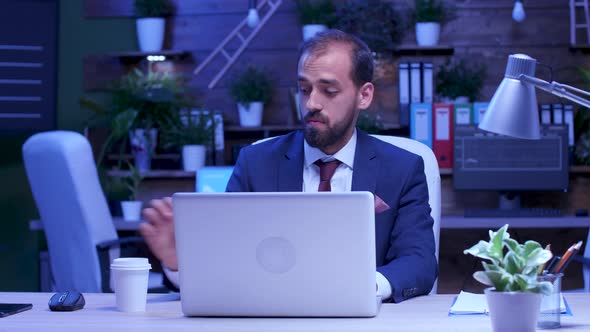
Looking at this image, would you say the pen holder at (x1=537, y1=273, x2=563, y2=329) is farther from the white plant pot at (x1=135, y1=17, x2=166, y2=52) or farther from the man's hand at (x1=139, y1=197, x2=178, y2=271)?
the white plant pot at (x1=135, y1=17, x2=166, y2=52)

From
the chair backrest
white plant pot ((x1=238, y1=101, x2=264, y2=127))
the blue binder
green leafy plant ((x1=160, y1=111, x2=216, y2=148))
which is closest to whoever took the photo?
the chair backrest

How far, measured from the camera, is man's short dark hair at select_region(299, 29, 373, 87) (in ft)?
7.90

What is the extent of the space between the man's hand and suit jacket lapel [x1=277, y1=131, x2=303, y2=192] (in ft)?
2.07

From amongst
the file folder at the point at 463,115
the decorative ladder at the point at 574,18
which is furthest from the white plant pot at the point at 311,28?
the decorative ladder at the point at 574,18

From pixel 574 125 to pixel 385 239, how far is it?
248 cm

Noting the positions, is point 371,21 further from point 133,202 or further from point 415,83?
point 133,202

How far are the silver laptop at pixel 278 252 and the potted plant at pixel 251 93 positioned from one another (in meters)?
2.99

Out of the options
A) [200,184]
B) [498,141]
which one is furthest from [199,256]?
[498,141]

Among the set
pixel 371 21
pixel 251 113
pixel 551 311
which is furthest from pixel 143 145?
pixel 551 311

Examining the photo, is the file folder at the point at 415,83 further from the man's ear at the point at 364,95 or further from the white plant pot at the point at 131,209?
the man's ear at the point at 364,95

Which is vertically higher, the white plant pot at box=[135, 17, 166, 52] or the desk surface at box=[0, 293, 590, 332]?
the white plant pot at box=[135, 17, 166, 52]

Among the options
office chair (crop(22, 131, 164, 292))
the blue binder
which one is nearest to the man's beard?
office chair (crop(22, 131, 164, 292))

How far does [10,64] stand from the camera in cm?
481

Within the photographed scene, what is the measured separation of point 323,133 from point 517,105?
2.27 feet
